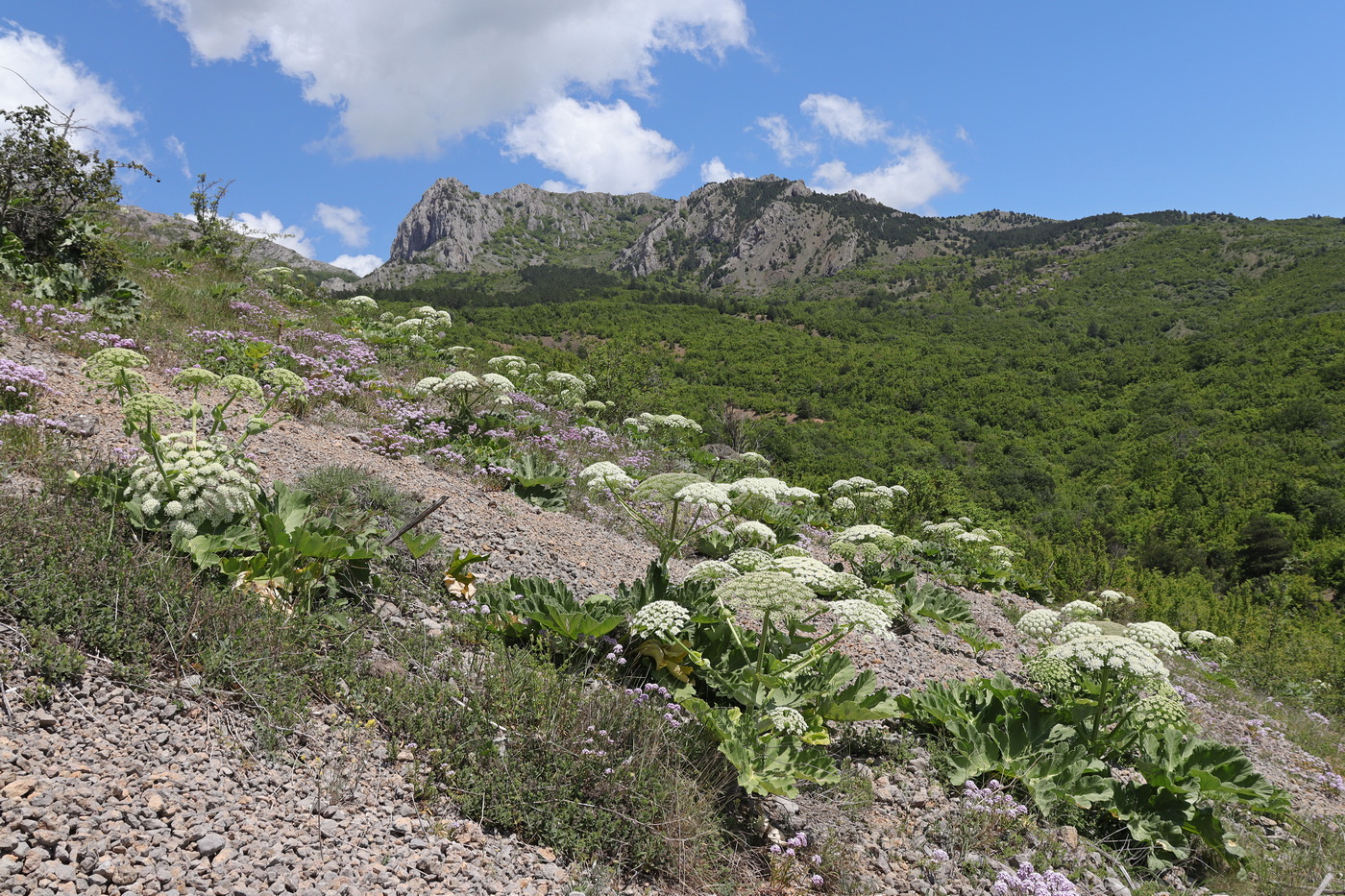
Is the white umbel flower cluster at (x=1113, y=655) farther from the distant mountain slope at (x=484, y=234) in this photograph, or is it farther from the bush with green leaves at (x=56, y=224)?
the distant mountain slope at (x=484, y=234)

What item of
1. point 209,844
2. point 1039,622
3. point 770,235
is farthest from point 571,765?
point 770,235

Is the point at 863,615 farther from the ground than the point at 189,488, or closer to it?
closer to it

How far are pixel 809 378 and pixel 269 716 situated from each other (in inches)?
2231

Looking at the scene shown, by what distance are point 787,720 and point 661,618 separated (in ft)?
2.95

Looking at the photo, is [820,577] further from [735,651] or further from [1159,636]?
[1159,636]

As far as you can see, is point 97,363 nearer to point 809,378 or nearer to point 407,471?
point 407,471

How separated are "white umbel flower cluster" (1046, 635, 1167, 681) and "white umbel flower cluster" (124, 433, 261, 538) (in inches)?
212

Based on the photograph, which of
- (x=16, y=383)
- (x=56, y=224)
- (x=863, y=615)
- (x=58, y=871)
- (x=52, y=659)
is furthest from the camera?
(x=56, y=224)

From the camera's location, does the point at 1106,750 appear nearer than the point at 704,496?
No

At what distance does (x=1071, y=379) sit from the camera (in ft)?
171

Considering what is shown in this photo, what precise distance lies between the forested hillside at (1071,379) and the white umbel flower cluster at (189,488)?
1164 centimetres

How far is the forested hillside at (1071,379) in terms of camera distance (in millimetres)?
24562

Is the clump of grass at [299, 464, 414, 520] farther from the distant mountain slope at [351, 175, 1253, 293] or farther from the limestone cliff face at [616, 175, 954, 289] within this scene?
the limestone cliff face at [616, 175, 954, 289]

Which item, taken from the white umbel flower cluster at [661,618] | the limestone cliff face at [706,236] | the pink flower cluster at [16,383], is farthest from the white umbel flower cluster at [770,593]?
the limestone cliff face at [706,236]
